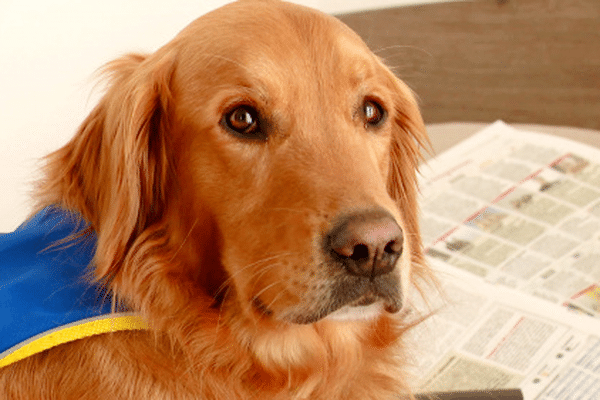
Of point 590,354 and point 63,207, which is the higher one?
point 63,207

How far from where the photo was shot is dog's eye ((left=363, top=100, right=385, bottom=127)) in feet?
4.42

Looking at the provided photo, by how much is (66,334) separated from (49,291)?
0.32 ft

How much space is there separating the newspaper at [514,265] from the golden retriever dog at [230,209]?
54 centimetres

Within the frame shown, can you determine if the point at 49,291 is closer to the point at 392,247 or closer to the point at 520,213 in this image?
the point at 392,247

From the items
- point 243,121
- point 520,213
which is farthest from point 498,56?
point 243,121

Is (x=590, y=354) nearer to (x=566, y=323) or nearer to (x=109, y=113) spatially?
(x=566, y=323)

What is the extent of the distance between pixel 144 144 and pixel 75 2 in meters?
1.01

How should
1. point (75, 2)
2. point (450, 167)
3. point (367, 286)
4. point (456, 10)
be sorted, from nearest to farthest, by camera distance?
1. point (367, 286)
2. point (75, 2)
3. point (450, 167)
4. point (456, 10)

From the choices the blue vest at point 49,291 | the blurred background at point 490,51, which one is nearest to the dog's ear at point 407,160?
the blue vest at point 49,291

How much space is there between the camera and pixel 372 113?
4.49ft

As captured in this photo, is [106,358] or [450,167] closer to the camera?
[106,358]

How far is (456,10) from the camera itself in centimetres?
307

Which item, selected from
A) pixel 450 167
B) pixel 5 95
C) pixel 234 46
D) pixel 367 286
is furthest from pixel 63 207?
pixel 450 167

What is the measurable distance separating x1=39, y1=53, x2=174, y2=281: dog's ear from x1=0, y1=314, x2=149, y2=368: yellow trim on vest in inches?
3.0
